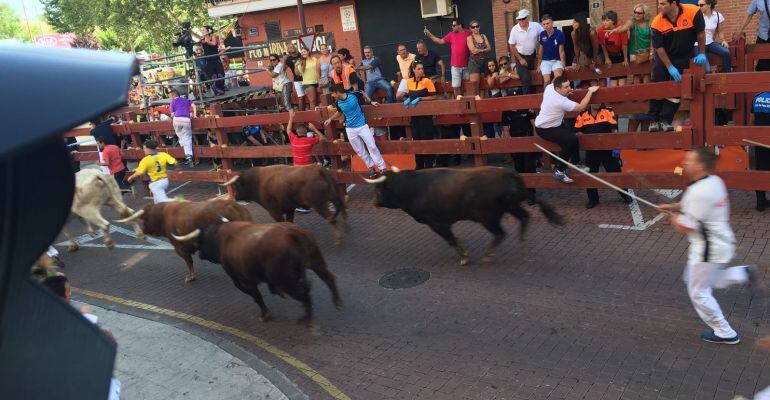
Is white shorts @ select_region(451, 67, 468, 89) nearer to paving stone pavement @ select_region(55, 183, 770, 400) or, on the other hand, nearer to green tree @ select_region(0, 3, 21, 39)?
paving stone pavement @ select_region(55, 183, 770, 400)

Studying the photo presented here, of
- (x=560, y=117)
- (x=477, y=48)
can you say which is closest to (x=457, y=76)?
(x=477, y=48)

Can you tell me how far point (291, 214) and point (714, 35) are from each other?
8540mm

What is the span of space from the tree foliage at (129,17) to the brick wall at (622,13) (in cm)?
2004

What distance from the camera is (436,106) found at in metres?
10.9

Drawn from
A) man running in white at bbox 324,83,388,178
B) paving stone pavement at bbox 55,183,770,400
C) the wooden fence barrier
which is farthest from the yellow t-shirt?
man running in white at bbox 324,83,388,178

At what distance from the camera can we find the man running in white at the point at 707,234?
18.1 feet

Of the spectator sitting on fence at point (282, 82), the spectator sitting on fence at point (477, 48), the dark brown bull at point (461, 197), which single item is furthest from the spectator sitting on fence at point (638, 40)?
the spectator sitting on fence at point (282, 82)

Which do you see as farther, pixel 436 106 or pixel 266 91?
pixel 266 91

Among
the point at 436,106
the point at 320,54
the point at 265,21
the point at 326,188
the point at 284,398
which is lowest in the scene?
the point at 284,398

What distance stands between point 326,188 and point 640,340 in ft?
16.8

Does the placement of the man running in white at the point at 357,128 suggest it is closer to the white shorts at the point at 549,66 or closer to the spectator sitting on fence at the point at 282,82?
the white shorts at the point at 549,66

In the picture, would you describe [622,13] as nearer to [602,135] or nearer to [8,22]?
Result: [602,135]

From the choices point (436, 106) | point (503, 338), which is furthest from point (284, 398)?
point (436, 106)

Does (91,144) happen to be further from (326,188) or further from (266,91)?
(326,188)
